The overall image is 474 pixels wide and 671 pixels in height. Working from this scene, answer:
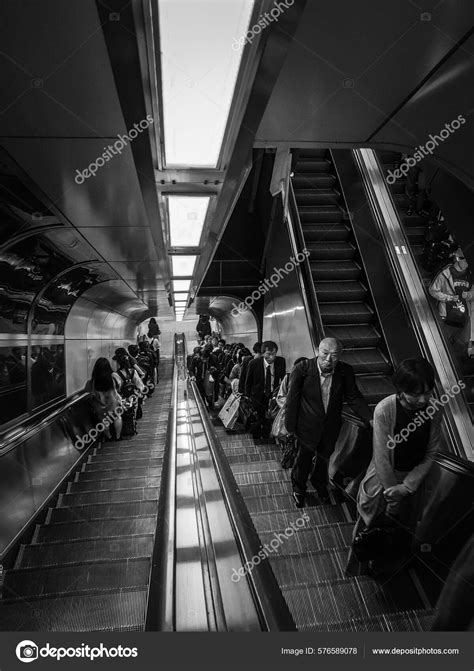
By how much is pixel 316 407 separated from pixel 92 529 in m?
2.77

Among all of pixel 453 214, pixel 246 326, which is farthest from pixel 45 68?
pixel 246 326

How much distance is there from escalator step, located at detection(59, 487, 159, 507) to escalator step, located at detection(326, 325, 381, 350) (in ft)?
11.6

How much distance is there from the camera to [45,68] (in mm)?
1591

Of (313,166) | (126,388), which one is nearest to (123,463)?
(126,388)

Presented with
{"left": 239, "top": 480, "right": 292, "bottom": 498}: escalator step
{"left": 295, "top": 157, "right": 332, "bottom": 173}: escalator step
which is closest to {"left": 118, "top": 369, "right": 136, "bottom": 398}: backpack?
{"left": 239, "top": 480, "right": 292, "bottom": 498}: escalator step

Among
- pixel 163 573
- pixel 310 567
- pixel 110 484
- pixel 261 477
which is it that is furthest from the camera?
pixel 110 484

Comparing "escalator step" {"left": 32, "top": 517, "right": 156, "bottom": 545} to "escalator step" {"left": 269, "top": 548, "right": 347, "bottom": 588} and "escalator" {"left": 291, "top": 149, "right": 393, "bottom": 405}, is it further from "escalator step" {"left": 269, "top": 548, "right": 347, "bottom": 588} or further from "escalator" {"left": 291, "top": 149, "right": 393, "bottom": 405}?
"escalator" {"left": 291, "top": 149, "right": 393, "bottom": 405}

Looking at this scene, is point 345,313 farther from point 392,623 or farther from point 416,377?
point 392,623

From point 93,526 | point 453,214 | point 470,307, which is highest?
point 453,214

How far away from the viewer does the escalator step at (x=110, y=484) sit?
507 centimetres

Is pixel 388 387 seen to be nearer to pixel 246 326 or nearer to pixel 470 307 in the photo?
pixel 470 307

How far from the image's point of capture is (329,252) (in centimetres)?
675

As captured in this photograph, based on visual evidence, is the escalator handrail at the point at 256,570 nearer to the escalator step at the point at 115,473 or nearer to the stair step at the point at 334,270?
the escalator step at the point at 115,473

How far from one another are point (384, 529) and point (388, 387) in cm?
290
